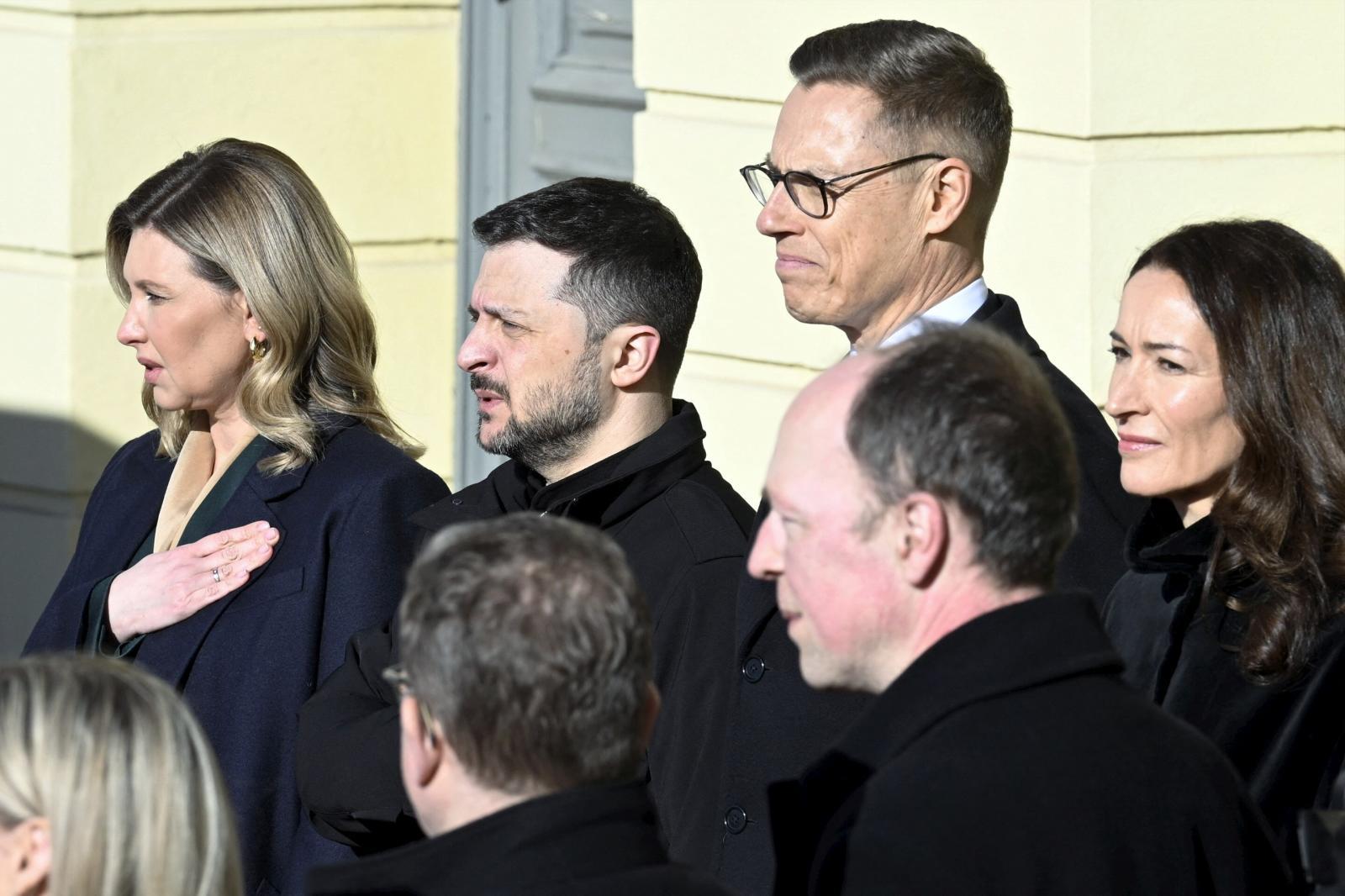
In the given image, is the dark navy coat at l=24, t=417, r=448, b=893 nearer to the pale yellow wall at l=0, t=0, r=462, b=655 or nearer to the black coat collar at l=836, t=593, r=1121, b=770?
the black coat collar at l=836, t=593, r=1121, b=770

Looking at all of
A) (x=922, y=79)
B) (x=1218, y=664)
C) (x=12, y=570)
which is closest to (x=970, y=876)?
(x=1218, y=664)

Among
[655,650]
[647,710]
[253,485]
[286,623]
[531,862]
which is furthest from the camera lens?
[253,485]

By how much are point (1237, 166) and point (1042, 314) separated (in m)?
0.54

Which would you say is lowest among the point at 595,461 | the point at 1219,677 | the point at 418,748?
the point at 1219,677

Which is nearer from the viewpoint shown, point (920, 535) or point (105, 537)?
point (920, 535)

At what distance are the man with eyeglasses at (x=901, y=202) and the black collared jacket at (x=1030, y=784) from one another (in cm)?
104

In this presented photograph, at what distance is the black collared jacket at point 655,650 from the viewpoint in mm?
2932

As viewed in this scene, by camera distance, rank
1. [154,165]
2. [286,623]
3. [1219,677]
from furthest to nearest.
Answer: [154,165] < [286,623] < [1219,677]

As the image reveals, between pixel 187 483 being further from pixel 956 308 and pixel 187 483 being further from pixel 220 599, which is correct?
pixel 956 308

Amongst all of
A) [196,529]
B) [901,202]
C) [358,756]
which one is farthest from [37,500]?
[901,202]

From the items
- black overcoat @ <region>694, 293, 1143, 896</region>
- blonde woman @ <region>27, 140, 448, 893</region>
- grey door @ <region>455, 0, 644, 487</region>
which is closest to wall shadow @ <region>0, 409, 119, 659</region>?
grey door @ <region>455, 0, 644, 487</region>

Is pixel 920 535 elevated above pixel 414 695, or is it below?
above

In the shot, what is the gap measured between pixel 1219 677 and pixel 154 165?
439 cm

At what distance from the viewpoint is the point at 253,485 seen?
3547 millimetres
